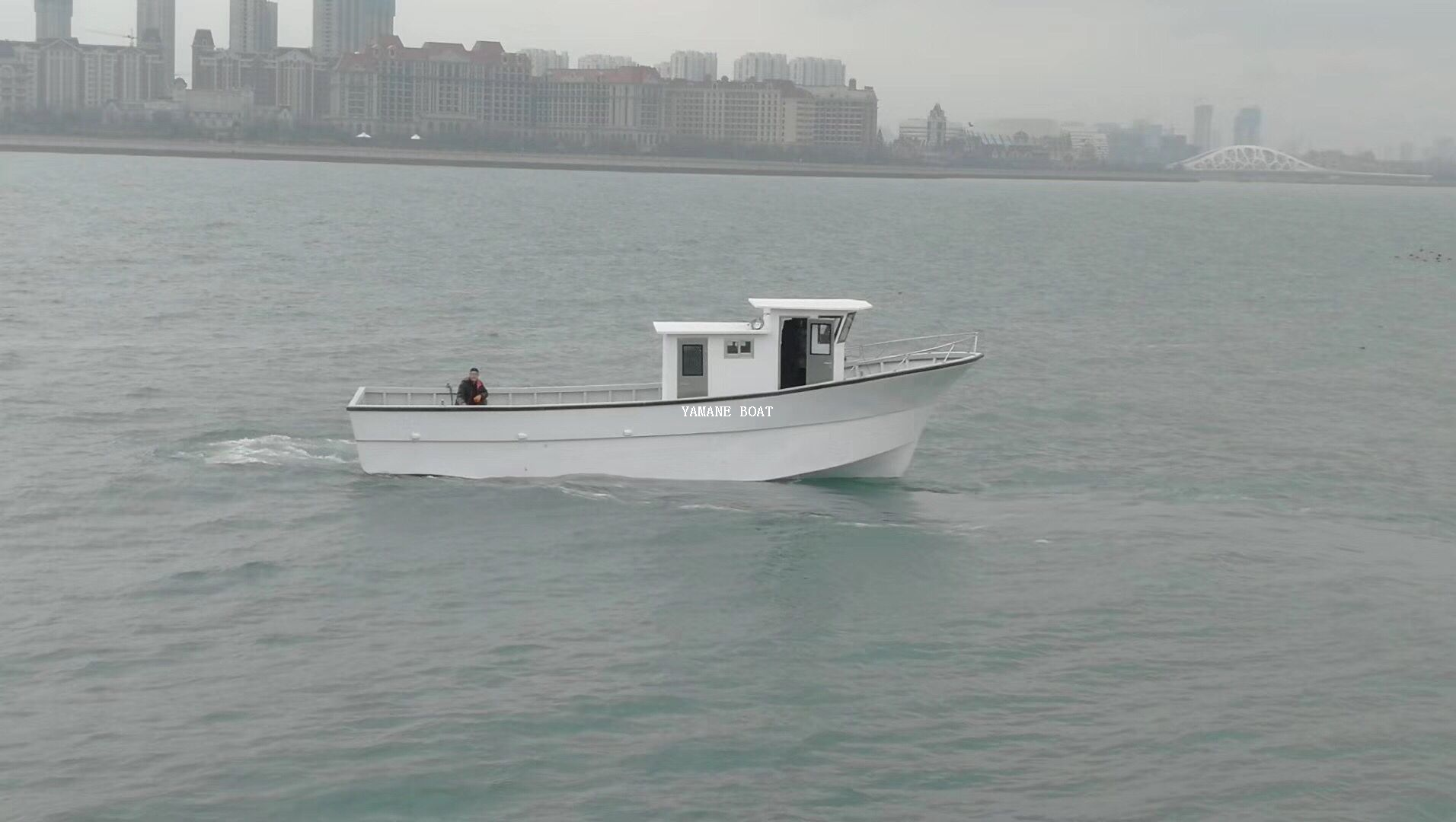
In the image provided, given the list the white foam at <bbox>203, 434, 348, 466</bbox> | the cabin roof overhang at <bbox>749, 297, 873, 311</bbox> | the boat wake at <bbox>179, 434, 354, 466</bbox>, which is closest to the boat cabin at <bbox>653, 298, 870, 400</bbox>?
the cabin roof overhang at <bbox>749, 297, 873, 311</bbox>

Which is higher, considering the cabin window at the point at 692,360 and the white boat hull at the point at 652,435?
the cabin window at the point at 692,360

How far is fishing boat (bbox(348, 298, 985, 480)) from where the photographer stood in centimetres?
3069

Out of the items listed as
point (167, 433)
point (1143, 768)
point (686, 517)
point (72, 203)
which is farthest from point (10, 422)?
point (72, 203)

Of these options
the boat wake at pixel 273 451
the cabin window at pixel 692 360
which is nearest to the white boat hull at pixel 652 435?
the cabin window at pixel 692 360

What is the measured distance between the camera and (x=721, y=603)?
82.3 feet

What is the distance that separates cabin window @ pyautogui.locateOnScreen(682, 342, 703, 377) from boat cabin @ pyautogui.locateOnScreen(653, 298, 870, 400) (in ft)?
0.04

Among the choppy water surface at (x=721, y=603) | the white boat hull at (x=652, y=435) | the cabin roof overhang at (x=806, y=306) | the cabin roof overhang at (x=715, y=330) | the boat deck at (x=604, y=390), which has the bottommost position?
the choppy water surface at (x=721, y=603)

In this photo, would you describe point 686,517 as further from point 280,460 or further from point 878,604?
point 280,460

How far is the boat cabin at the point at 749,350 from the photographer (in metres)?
30.8

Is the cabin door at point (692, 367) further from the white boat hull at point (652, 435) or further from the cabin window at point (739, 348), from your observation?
the white boat hull at point (652, 435)

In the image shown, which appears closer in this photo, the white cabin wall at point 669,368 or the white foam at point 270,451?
the white cabin wall at point 669,368

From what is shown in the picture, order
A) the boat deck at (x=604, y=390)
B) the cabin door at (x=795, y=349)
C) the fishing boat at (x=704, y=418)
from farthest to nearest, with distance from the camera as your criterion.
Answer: the cabin door at (x=795, y=349) < the boat deck at (x=604, y=390) < the fishing boat at (x=704, y=418)

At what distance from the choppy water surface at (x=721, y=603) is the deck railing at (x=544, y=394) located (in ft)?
5.28

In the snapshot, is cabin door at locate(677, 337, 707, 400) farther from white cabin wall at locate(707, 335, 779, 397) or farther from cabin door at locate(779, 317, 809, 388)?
cabin door at locate(779, 317, 809, 388)
